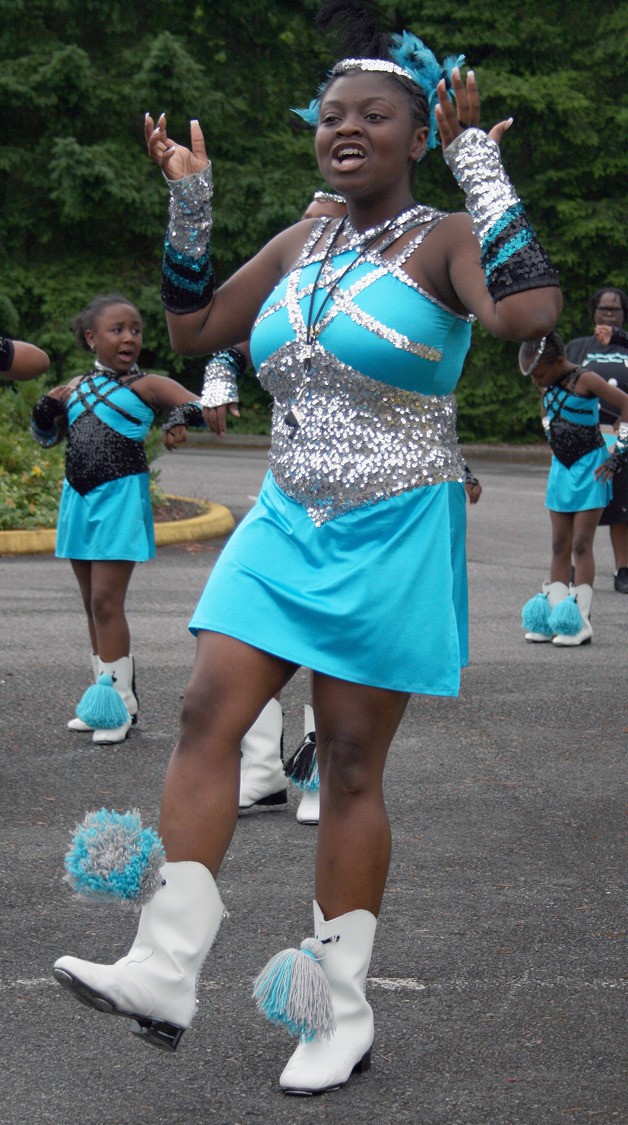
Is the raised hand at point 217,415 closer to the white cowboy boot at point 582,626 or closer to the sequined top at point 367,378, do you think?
the sequined top at point 367,378

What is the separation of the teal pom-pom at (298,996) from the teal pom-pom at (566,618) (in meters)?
5.68

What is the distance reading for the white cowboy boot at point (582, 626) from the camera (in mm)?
8734

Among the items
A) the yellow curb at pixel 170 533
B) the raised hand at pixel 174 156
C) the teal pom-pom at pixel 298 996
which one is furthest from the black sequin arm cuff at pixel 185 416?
the yellow curb at pixel 170 533

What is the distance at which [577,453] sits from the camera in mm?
8961

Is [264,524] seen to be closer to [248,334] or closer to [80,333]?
[248,334]

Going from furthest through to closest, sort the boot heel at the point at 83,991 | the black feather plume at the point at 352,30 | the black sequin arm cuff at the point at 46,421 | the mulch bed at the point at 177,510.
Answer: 1. the mulch bed at the point at 177,510
2. the black sequin arm cuff at the point at 46,421
3. the black feather plume at the point at 352,30
4. the boot heel at the point at 83,991

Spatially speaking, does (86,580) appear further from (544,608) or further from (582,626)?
(582,626)

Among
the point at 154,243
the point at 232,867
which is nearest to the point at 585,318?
the point at 154,243

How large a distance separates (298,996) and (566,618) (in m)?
5.76

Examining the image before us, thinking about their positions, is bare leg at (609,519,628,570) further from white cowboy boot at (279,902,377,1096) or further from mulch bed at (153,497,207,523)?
white cowboy boot at (279,902,377,1096)

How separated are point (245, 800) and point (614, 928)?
60.2 inches

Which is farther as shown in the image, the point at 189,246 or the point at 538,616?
the point at 538,616

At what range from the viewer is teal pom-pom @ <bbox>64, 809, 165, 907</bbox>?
285 cm

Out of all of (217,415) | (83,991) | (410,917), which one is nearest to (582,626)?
(217,415)
